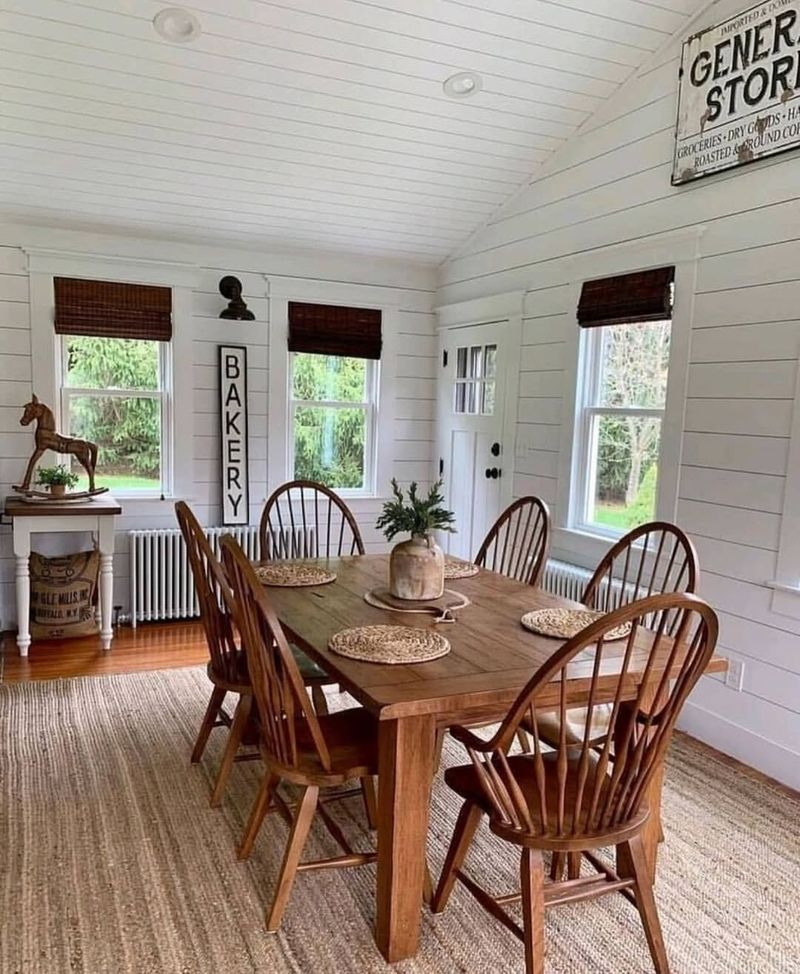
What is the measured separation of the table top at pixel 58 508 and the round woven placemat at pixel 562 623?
258 centimetres

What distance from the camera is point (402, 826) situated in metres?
1.76

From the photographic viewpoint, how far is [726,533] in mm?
3049

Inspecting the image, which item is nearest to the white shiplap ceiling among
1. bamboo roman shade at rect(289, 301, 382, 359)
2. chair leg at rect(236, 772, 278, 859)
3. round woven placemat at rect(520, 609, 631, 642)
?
bamboo roman shade at rect(289, 301, 382, 359)

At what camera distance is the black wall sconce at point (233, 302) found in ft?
14.8

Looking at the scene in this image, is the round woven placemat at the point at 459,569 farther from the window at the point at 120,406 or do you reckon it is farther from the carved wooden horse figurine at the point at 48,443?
the window at the point at 120,406

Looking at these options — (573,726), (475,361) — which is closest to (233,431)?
(475,361)

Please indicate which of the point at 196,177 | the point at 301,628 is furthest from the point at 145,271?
the point at 301,628

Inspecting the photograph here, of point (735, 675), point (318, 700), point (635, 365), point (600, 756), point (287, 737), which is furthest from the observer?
point (635, 365)

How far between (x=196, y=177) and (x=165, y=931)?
3.46 metres

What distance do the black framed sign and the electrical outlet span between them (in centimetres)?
301

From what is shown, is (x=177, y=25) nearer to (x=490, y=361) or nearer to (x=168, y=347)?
(x=168, y=347)

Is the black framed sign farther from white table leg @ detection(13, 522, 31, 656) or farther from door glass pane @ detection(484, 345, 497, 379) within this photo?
door glass pane @ detection(484, 345, 497, 379)

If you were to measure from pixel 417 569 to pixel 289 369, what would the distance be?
281 centimetres

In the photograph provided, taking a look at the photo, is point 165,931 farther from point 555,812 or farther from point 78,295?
point 78,295
